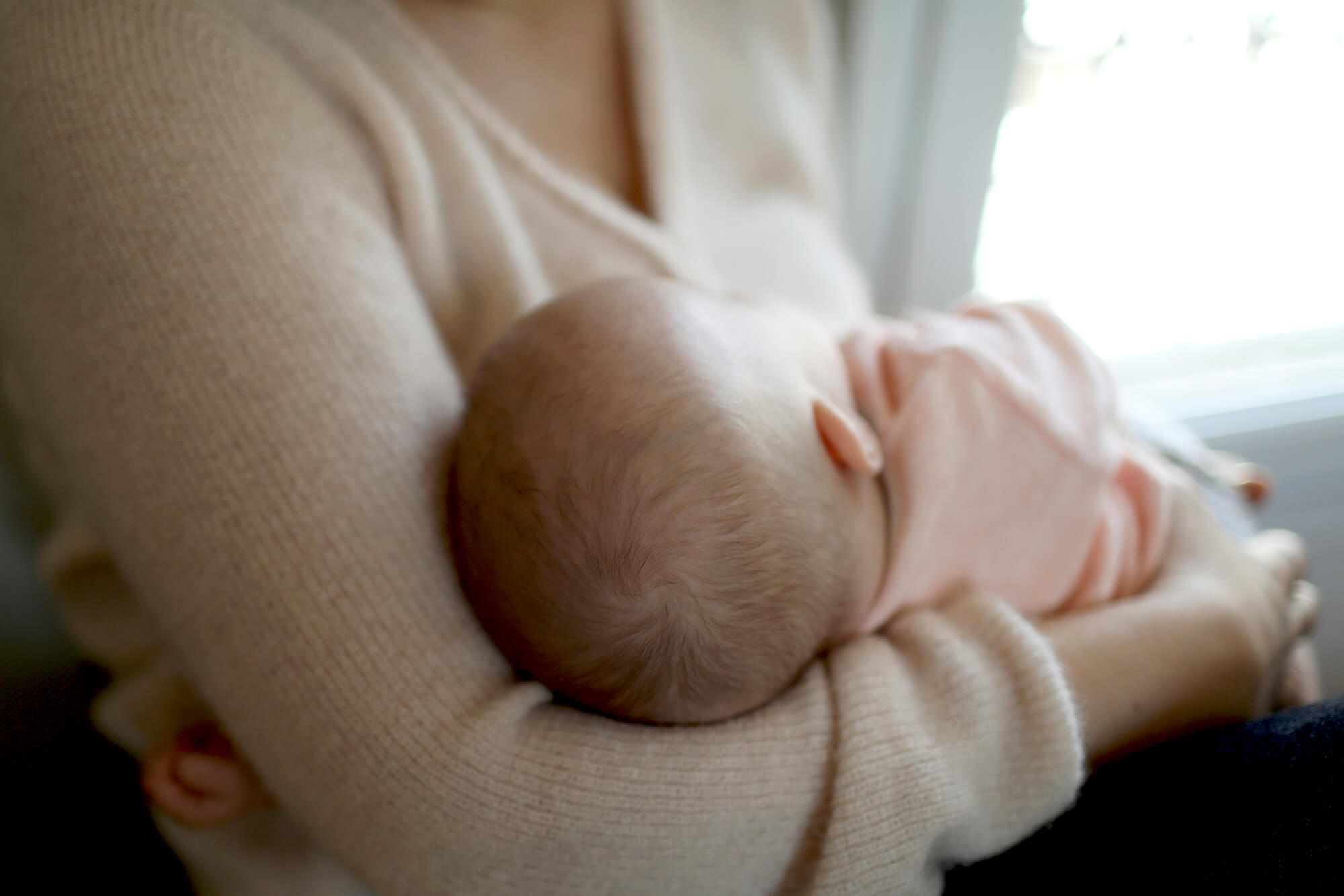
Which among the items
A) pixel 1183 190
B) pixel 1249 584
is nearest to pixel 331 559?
pixel 1249 584

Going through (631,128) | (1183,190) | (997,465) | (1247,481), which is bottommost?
(1247,481)

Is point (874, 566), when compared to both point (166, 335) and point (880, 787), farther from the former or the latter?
point (166, 335)

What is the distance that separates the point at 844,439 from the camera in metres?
0.54

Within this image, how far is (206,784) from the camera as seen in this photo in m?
0.61

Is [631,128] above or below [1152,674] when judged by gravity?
above

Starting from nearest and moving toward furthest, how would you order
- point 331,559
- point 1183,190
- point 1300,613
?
point 331,559 → point 1300,613 → point 1183,190

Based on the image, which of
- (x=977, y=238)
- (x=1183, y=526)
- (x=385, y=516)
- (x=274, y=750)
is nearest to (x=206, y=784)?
(x=274, y=750)

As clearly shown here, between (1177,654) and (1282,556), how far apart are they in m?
0.27

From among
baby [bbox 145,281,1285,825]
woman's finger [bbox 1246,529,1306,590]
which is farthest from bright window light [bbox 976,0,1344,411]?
baby [bbox 145,281,1285,825]

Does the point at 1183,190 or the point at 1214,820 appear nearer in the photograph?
the point at 1214,820

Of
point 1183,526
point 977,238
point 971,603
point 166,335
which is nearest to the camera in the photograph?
point 166,335

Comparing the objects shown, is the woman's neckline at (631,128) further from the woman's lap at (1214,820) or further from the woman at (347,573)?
the woman's lap at (1214,820)

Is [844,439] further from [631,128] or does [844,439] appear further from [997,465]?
[631,128]

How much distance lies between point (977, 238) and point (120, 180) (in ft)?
3.88
